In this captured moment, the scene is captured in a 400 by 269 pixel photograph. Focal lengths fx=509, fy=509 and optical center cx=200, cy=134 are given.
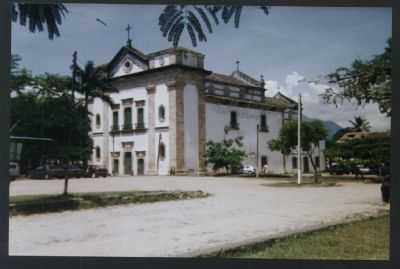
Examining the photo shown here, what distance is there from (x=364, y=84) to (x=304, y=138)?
1.06 m

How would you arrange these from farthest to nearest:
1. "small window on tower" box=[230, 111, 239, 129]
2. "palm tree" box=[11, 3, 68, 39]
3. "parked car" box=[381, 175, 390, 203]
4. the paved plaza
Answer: "small window on tower" box=[230, 111, 239, 129] → "parked car" box=[381, 175, 390, 203] → the paved plaza → "palm tree" box=[11, 3, 68, 39]

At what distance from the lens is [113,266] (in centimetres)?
584

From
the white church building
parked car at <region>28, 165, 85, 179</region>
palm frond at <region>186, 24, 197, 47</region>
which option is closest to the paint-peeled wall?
the white church building

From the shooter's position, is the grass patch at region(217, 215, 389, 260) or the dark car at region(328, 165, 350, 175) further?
the dark car at region(328, 165, 350, 175)

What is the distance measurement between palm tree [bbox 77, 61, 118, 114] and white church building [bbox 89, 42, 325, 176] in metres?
0.07

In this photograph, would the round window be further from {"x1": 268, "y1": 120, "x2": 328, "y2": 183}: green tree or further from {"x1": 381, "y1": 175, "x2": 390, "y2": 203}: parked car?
{"x1": 381, "y1": 175, "x2": 390, "y2": 203}: parked car

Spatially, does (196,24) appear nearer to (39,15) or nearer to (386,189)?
(39,15)

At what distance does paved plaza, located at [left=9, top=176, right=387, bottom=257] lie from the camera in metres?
6.01

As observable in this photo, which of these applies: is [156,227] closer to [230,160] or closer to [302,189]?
[230,160]

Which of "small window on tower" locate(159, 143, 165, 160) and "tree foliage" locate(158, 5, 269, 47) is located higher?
"tree foliage" locate(158, 5, 269, 47)

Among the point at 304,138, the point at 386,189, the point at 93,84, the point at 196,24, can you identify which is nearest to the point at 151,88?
the point at 93,84

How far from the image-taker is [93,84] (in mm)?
6645

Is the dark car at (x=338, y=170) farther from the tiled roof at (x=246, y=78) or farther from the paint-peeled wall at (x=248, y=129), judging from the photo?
the tiled roof at (x=246, y=78)

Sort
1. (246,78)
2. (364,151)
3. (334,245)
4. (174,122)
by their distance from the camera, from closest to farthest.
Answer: (334,245) → (246,78) → (364,151) → (174,122)
